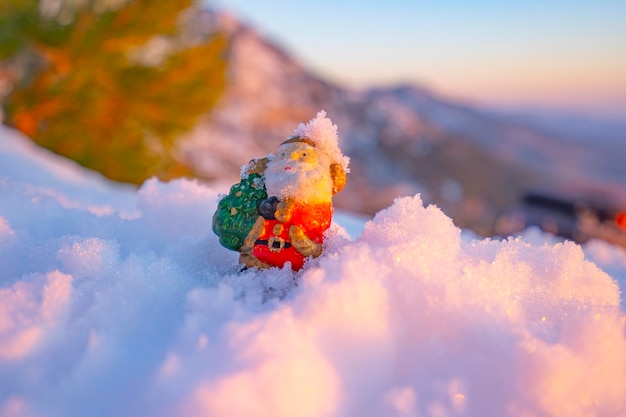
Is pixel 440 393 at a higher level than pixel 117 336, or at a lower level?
higher

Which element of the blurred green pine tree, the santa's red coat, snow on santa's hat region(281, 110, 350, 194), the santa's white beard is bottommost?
the santa's red coat

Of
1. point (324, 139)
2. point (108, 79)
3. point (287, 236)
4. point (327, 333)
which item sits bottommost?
point (327, 333)

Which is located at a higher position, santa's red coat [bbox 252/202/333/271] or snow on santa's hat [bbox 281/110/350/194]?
snow on santa's hat [bbox 281/110/350/194]

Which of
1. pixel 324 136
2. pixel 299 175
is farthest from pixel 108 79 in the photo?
pixel 299 175

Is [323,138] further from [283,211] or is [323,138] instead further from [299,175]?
[283,211]

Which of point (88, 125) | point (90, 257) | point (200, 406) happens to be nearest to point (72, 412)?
point (200, 406)

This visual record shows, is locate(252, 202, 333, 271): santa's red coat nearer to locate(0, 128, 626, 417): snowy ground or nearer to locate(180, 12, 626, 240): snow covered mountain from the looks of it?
locate(0, 128, 626, 417): snowy ground

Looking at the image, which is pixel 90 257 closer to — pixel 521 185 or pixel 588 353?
pixel 588 353

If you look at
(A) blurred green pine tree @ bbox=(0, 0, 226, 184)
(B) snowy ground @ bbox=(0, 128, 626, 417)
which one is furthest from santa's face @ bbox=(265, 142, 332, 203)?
(A) blurred green pine tree @ bbox=(0, 0, 226, 184)
